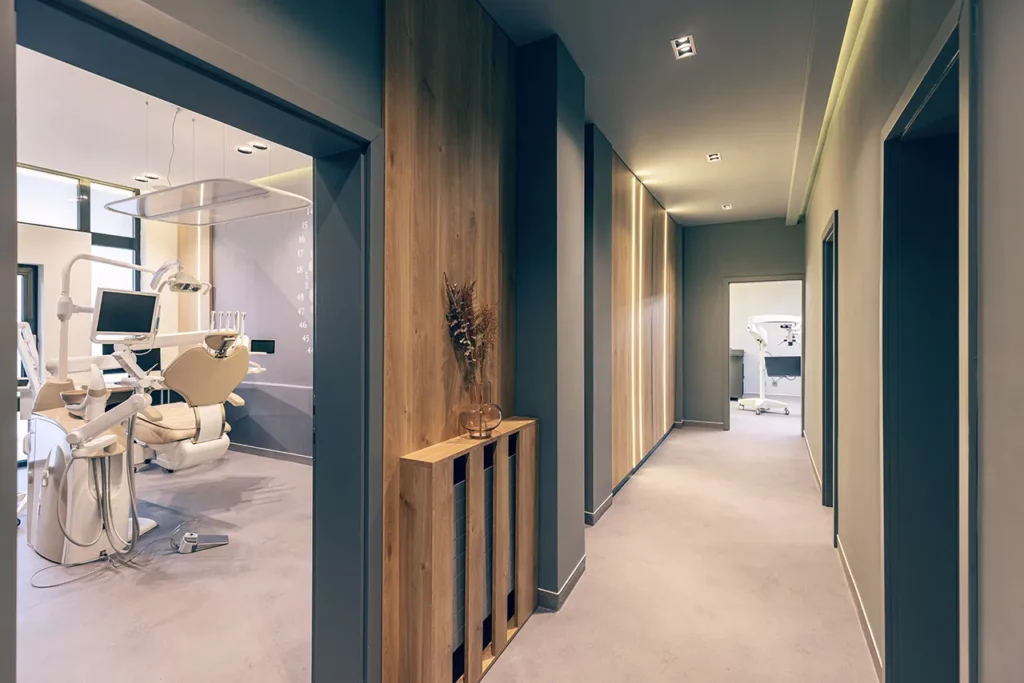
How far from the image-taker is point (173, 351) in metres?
6.10

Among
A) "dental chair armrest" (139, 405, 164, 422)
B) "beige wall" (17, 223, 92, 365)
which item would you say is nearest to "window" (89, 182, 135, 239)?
"beige wall" (17, 223, 92, 365)

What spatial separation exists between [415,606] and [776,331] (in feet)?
37.0

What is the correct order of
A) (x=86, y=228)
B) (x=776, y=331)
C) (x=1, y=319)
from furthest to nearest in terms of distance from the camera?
(x=776, y=331)
(x=86, y=228)
(x=1, y=319)

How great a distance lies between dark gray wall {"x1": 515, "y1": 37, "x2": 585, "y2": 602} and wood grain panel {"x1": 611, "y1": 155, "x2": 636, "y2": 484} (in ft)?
5.41

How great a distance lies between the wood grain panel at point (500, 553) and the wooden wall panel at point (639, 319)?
2.13 meters

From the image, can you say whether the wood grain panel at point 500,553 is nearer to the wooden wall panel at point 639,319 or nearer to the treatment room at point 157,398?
the treatment room at point 157,398

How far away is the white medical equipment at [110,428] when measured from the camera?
308 cm

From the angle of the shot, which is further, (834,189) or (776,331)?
(776,331)

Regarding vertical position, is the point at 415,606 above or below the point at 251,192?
below

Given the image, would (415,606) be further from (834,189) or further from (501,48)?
(834,189)

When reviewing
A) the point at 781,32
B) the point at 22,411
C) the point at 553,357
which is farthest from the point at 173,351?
the point at 781,32

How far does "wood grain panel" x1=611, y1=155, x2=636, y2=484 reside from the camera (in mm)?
4395

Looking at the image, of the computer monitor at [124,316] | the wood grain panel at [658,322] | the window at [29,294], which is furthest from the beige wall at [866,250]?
the window at [29,294]

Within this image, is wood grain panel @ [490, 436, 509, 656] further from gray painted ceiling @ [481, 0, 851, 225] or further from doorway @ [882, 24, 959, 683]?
gray painted ceiling @ [481, 0, 851, 225]
